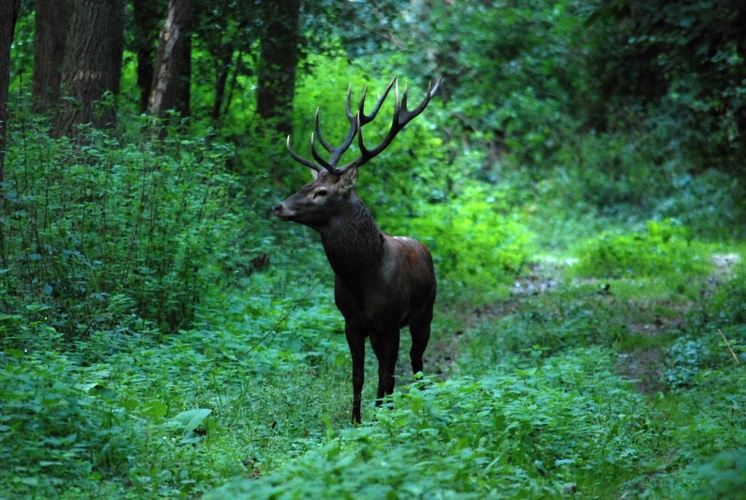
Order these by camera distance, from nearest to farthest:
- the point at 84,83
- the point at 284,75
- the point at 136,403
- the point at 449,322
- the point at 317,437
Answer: the point at 136,403 < the point at 317,437 < the point at 84,83 < the point at 449,322 < the point at 284,75

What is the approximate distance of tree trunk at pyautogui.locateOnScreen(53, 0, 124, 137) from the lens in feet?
37.8

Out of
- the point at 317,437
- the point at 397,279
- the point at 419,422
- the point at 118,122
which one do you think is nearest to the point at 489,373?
the point at 397,279

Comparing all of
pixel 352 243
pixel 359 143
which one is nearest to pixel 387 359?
pixel 352 243

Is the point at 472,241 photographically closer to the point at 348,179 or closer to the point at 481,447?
the point at 348,179

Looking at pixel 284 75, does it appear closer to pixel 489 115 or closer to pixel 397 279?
pixel 397 279

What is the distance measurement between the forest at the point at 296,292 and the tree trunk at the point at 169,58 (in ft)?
0.12

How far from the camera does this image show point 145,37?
14.8 metres

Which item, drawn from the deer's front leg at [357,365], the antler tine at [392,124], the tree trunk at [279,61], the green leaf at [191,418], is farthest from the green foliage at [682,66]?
the green leaf at [191,418]

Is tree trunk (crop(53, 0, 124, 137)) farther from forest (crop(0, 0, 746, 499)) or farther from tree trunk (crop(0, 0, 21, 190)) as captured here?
Result: tree trunk (crop(0, 0, 21, 190))

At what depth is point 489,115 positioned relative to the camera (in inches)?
1117

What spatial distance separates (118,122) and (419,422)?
23.0 feet

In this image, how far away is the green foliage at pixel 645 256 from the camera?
1717 centimetres

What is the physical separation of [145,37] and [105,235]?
6128mm

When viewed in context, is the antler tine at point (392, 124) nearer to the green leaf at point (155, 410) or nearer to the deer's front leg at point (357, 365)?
the deer's front leg at point (357, 365)
